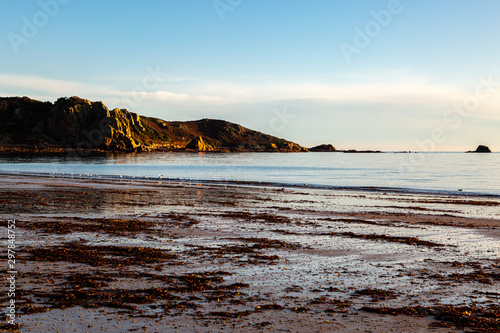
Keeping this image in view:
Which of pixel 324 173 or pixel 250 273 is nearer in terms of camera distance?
pixel 250 273

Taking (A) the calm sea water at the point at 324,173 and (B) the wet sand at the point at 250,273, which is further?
(A) the calm sea water at the point at 324,173

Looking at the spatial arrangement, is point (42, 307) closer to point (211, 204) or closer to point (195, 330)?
point (195, 330)

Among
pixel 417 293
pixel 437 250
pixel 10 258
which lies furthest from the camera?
pixel 437 250

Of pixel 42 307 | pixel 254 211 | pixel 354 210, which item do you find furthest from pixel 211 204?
pixel 42 307

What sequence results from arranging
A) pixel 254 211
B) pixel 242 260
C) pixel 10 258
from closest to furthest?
1. pixel 10 258
2. pixel 242 260
3. pixel 254 211

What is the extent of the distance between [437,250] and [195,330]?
11.4 m

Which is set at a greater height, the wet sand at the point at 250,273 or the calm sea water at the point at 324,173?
the calm sea water at the point at 324,173

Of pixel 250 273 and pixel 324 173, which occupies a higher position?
pixel 324 173

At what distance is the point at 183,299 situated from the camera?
30.2 feet

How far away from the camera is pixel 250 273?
37.7 feet

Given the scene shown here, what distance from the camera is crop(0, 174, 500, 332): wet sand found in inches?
322

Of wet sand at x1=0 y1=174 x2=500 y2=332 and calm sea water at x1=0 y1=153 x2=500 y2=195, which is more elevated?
calm sea water at x1=0 y1=153 x2=500 y2=195

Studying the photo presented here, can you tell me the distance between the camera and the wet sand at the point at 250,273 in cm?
819

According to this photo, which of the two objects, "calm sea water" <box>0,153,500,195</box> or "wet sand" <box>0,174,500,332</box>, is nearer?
"wet sand" <box>0,174,500,332</box>
